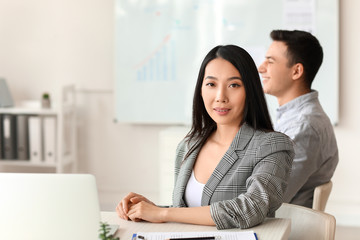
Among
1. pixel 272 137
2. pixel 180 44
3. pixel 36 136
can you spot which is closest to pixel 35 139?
pixel 36 136

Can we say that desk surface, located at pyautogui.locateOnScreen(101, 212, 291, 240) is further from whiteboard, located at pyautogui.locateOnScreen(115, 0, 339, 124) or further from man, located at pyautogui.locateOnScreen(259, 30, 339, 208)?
whiteboard, located at pyautogui.locateOnScreen(115, 0, 339, 124)

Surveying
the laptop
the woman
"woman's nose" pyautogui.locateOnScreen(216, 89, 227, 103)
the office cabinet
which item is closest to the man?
the woman

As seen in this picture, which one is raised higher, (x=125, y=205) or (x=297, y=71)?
(x=297, y=71)

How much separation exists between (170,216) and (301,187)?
0.88 meters

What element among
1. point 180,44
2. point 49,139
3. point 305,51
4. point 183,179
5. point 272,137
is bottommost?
point 49,139

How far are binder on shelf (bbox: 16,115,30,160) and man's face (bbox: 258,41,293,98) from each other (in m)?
2.22

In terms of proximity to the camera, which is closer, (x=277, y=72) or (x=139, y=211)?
(x=139, y=211)

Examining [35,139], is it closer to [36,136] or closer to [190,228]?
[36,136]

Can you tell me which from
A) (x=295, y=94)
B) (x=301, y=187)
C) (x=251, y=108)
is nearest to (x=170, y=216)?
(x=251, y=108)

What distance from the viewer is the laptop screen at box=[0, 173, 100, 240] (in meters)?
1.29

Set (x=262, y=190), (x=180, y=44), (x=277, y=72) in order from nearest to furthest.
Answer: (x=262, y=190) → (x=277, y=72) → (x=180, y=44)

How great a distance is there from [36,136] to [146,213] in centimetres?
266

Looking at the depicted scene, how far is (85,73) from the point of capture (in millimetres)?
4273

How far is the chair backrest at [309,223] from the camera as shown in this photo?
1.67 m
